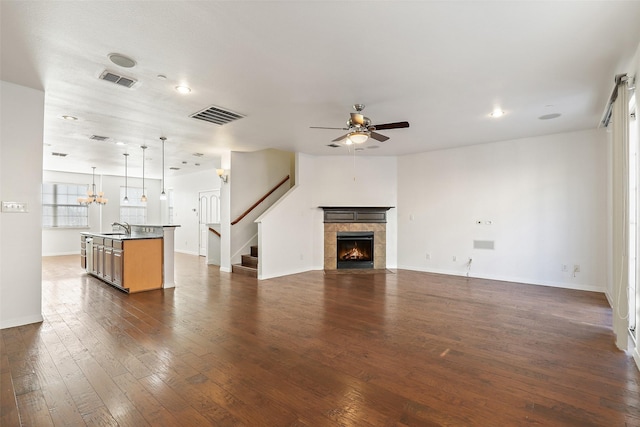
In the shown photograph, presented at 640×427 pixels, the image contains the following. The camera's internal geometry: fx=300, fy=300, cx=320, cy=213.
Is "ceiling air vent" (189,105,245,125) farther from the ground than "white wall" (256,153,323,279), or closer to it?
farther from the ground

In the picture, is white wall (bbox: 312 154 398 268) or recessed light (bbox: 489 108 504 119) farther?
white wall (bbox: 312 154 398 268)

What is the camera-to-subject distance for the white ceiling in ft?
7.63

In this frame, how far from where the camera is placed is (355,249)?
25.9 ft

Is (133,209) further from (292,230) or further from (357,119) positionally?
(357,119)

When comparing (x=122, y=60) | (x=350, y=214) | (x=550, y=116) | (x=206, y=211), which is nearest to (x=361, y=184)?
(x=350, y=214)

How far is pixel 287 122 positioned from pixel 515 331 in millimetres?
4309

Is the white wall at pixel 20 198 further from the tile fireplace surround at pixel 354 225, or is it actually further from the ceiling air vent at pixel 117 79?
the tile fireplace surround at pixel 354 225

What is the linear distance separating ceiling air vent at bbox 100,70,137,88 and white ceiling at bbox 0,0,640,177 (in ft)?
0.35

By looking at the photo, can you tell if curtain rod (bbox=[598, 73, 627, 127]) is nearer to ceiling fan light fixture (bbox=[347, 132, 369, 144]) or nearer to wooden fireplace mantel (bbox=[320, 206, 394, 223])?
ceiling fan light fixture (bbox=[347, 132, 369, 144])

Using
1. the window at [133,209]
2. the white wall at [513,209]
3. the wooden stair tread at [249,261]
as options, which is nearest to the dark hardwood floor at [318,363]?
the white wall at [513,209]

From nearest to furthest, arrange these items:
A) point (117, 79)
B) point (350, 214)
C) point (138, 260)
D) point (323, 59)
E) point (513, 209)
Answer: point (323, 59)
point (117, 79)
point (138, 260)
point (513, 209)
point (350, 214)

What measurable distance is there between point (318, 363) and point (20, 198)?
4.06 metres

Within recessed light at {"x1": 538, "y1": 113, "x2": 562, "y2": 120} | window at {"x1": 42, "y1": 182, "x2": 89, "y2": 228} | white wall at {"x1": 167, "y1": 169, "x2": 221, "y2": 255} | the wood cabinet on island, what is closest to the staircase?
the wood cabinet on island

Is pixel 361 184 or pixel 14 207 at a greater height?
pixel 361 184
